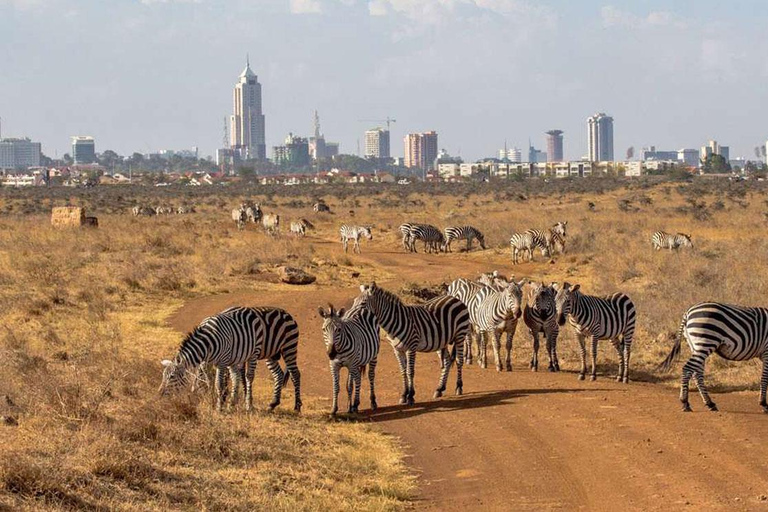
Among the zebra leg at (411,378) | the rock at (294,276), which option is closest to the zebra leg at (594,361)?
the zebra leg at (411,378)

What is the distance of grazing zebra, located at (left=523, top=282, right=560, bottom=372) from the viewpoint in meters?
18.8

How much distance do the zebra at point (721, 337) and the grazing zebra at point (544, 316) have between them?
10.6 feet

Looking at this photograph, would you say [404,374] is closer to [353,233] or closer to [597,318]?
[597,318]

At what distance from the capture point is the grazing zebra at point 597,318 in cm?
1842

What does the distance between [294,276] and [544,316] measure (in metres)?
15.6

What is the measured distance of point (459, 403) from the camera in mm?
16703

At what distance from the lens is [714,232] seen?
47344mm

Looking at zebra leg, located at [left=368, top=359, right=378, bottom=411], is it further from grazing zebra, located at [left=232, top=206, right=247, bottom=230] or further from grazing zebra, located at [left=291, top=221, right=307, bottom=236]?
grazing zebra, located at [left=232, top=206, right=247, bottom=230]

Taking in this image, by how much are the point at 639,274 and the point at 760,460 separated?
Result: 71.7ft

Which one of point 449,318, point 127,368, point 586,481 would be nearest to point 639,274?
point 449,318

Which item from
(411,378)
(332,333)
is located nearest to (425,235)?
(411,378)

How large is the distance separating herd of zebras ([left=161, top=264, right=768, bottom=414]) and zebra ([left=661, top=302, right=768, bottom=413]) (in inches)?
0.5

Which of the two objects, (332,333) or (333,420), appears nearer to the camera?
(332,333)

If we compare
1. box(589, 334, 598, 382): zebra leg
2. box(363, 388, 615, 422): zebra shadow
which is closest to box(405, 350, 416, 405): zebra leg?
box(363, 388, 615, 422): zebra shadow
